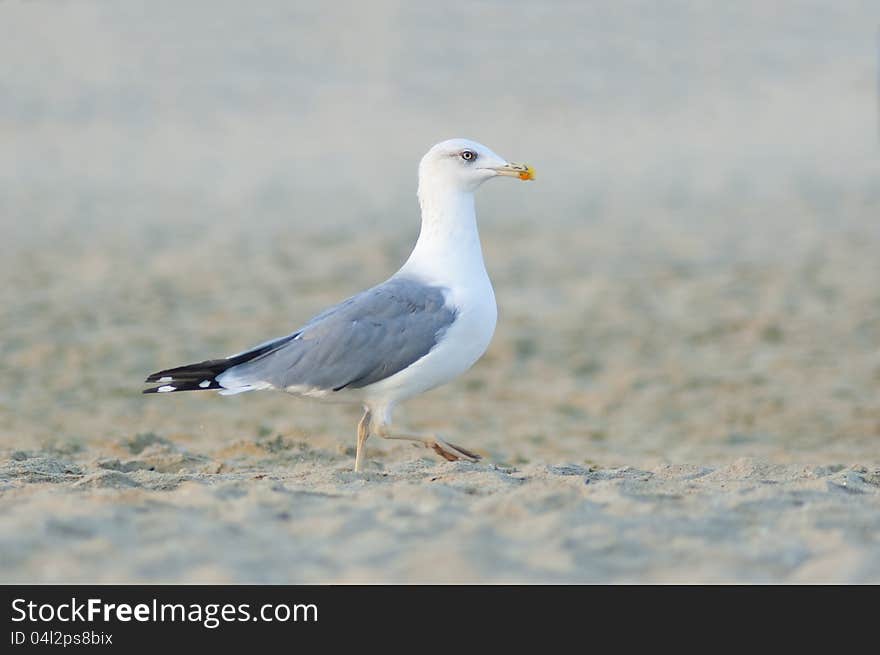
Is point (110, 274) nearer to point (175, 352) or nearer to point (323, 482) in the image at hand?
point (175, 352)

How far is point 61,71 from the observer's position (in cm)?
2808

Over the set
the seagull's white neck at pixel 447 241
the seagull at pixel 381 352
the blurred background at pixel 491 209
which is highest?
the blurred background at pixel 491 209

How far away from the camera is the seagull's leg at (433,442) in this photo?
254 inches

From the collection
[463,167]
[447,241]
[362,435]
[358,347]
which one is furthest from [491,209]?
[358,347]

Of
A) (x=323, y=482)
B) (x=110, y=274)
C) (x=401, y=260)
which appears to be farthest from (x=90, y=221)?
(x=323, y=482)

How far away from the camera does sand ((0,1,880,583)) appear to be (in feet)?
15.3

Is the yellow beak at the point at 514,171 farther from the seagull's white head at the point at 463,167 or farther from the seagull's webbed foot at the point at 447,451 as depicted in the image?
the seagull's webbed foot at the point at 447,451

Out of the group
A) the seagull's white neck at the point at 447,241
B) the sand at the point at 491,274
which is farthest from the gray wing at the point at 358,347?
the sand at the point at 491,274

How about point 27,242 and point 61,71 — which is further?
point 61,71

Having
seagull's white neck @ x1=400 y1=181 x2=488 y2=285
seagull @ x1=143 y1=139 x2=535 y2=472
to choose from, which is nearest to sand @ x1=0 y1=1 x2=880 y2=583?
seagull @ x1=143 y1=139 x2=535 y2=472

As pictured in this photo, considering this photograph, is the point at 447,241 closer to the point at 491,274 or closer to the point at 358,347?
the point at 358,347

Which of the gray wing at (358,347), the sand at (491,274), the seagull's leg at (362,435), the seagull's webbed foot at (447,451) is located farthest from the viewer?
the seagull's webbed foot at (447,451)

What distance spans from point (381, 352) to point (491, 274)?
8.41m

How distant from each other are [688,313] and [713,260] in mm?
2451
